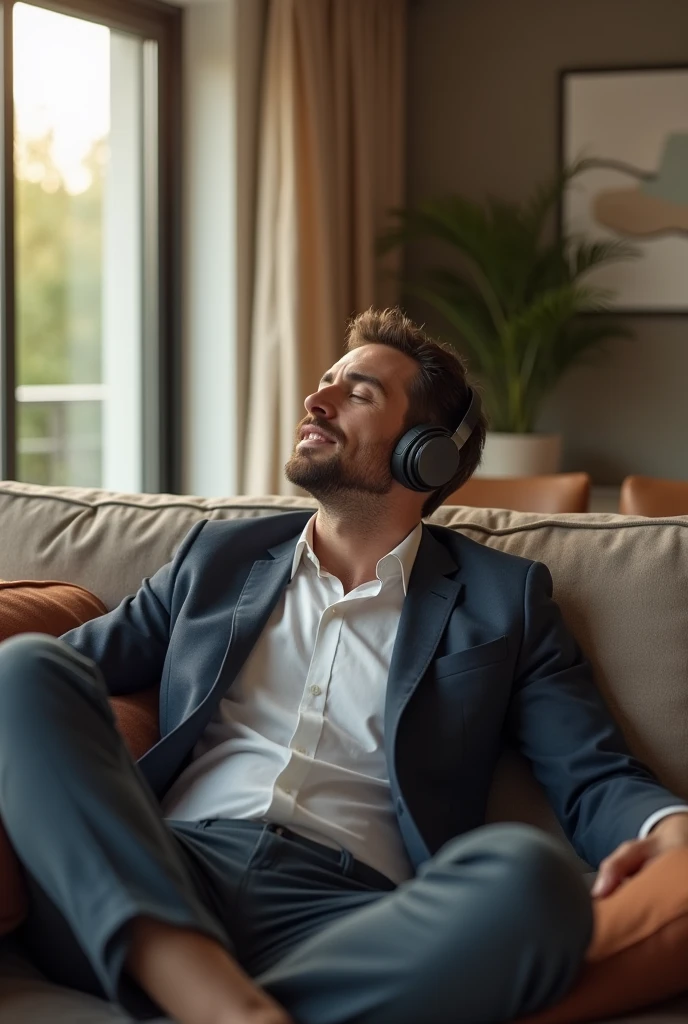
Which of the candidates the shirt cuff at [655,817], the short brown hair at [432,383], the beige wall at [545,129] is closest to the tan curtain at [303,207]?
the beige wall at [545,129]

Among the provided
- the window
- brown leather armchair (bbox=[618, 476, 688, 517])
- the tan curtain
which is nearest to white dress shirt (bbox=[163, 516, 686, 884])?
brown leather armchair (bbox=[618, 476, 688, 517])

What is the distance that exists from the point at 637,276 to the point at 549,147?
62 cm

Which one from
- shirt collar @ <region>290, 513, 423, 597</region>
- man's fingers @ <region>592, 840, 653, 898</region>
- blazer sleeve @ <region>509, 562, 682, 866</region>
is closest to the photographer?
man's fingers @ <region>592, 840, 653, 898</region>

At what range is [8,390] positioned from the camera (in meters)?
3.80

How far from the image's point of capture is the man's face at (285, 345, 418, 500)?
73.9 inches

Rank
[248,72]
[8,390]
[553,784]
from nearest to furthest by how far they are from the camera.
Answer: [553,784] < [8,390] < [248,72]

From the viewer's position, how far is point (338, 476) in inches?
73.8

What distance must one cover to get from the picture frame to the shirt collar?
10.7 feet

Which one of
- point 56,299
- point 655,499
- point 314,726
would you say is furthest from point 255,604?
point 56,299

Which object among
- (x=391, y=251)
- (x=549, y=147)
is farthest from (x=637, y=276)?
(x=391, y=251)

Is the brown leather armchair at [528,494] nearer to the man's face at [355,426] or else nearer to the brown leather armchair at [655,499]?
the brown leather armchair at [655,499]

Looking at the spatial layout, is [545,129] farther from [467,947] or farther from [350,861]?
[467,947]

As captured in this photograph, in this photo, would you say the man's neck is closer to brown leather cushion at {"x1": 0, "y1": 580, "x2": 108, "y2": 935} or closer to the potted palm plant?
brown leather cushion at {"x1": 0, "y1": 580, "x2": 108, "y2": 935}

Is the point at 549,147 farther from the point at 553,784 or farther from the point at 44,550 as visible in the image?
the point at 553,784
